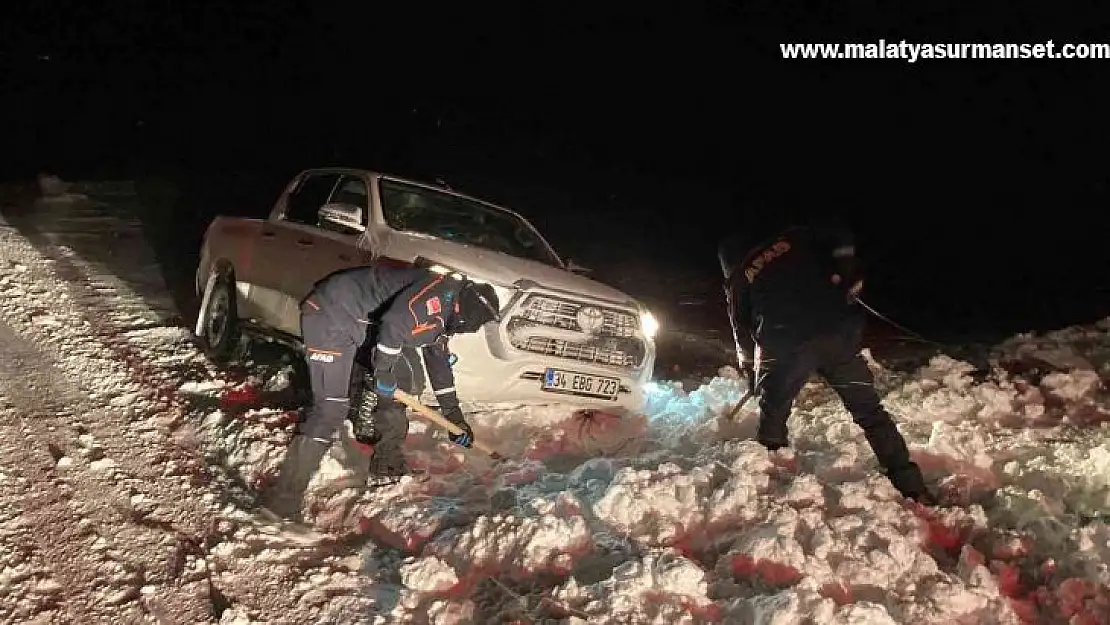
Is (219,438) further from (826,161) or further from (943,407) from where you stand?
(826,161)

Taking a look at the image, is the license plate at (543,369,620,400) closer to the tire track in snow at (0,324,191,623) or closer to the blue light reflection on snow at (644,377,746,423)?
the blue light reflection on snow at (644,377,746,423)

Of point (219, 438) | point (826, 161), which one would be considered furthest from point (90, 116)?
point (219, 438)

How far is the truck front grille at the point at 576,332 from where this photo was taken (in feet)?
16.5

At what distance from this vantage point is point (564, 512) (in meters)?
4.06

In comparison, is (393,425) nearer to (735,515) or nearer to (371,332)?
(371,332)

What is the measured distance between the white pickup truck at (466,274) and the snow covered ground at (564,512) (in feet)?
1.34

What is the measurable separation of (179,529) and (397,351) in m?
1.36

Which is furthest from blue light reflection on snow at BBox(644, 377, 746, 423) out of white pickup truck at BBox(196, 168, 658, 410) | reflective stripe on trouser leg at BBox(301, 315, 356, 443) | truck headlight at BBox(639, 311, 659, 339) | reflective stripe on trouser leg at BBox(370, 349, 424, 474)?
reflective stripe on trouser leg at BBox(301, 315, 356, 443)

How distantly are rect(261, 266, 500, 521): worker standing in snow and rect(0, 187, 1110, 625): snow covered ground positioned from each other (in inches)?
9.6

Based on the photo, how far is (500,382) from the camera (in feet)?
16.4

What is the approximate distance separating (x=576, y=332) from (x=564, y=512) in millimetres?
1445

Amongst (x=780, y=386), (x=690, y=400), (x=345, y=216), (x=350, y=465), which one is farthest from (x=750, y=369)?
(x=345, y=216)

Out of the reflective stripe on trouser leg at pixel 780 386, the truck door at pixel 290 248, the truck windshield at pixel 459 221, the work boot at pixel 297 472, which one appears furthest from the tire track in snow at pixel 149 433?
the reflective stripe on trouser leg at pixel 780 386

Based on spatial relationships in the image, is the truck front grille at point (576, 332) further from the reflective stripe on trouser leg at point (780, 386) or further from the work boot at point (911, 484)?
the work boot at point (911, 484)
